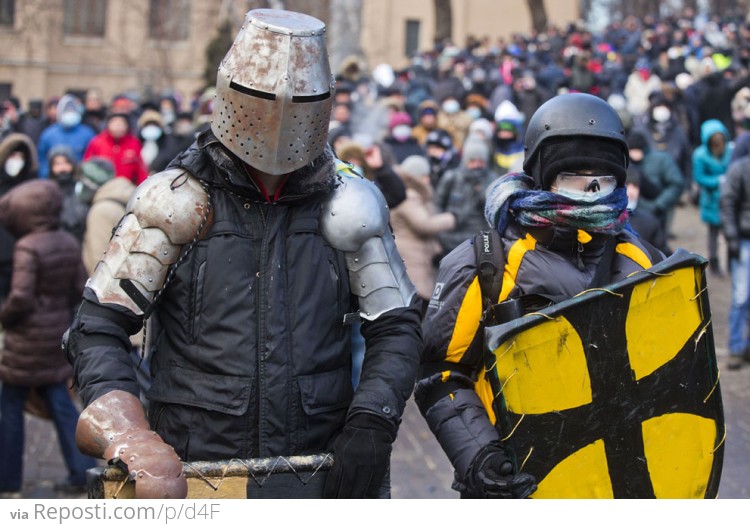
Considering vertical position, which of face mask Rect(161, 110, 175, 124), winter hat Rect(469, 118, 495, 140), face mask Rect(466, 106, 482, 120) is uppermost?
winter hat Rect(469, 118, 495, 140)

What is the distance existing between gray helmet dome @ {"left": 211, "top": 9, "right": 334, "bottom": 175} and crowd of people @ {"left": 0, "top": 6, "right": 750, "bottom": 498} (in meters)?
0.22

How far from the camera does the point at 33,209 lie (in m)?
6.63

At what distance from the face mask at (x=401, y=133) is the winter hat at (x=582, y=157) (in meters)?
8.59

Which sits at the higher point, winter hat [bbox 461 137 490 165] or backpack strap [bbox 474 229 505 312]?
backpack strap [bbox 474 229 505 312]

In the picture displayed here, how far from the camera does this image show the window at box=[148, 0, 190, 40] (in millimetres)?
42375

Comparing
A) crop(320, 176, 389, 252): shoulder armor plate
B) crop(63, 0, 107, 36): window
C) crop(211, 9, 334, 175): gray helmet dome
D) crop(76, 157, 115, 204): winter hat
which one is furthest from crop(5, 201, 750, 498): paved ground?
crop(63, 0, 107, 36): window

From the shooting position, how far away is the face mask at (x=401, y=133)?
12.0 m

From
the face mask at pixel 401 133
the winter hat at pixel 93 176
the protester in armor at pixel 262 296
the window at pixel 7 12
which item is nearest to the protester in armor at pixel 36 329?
the winter hat at pixel 93 176

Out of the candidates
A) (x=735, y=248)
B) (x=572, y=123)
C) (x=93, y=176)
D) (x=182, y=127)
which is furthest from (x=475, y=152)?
(x=572, y=123)

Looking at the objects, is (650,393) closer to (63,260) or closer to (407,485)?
(407,485)

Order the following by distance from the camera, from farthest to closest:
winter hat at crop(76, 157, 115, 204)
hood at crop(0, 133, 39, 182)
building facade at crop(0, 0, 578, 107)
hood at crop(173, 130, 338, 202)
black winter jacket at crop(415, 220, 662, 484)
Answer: building facade at crop(0, 0, 578, 107) < hood at crop(0, 133, 39, 182) < winter hat at crop(76, 157, 115, 204) < black winter jacket at crop(415, 220, 662, 484) < hood at crop(173, 130, 338, 202)

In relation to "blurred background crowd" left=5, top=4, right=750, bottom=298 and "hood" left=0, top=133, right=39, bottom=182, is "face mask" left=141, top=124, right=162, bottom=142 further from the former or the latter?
"hood" left=0, top=133, right=39, bottom=182

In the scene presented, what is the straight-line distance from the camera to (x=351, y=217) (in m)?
3.20

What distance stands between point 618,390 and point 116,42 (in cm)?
4093
